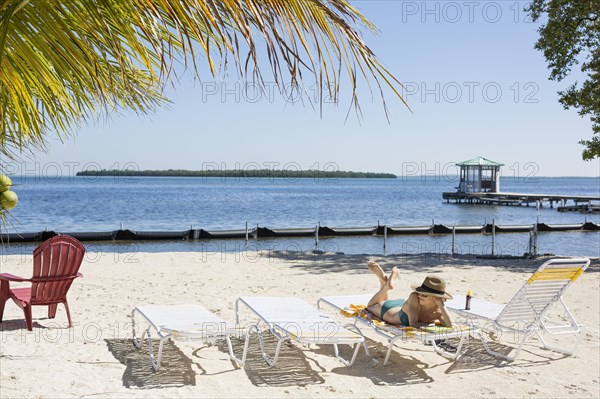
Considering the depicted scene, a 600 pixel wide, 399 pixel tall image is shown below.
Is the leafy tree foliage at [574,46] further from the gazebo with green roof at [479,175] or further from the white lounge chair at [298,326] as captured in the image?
the gazebo with green roof at [479,175]

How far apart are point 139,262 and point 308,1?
420 inches

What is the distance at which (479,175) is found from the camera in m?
56.6

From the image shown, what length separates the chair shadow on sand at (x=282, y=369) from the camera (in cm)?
472

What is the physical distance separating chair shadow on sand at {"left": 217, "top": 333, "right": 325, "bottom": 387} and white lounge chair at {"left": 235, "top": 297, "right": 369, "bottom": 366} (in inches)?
3.4

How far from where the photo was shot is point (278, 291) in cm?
851

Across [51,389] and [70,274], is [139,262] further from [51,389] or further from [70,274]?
[51,389]

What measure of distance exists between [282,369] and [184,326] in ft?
2.86

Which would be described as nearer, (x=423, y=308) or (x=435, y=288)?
(x=435, y=288)

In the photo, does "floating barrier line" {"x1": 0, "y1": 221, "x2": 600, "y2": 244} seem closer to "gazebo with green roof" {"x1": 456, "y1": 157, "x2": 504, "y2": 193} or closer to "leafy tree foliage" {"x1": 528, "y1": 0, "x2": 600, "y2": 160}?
"leafy tree foliage" {"x1": 528, "y1": 0, "x2": 600, "y2": 160}

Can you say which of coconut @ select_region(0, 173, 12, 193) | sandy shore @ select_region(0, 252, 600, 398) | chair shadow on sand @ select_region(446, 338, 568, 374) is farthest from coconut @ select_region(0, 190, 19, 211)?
chair shadow on sand @ select_region(446, 338, 568, 374)

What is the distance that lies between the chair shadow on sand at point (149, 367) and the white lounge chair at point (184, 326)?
8 centimetres

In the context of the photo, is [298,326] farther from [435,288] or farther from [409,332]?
[435,288]

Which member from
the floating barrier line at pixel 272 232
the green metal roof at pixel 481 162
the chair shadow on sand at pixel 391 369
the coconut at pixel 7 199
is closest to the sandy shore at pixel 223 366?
the chair shadow on sand at pixel 391 369

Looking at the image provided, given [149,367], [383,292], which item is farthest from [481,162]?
[149,367]
